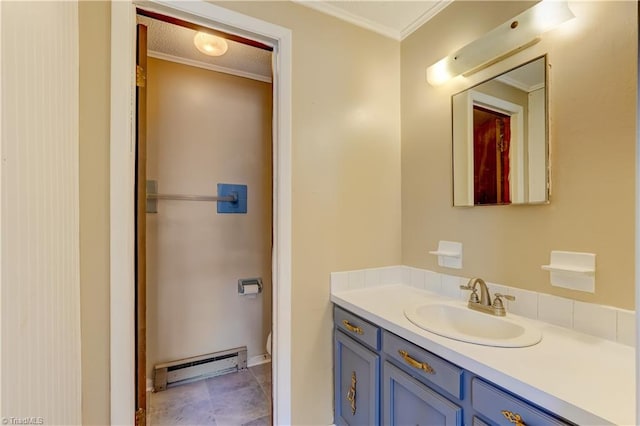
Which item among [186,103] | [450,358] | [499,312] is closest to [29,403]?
[450,358]

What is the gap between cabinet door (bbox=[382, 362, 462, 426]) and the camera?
3.19 ft

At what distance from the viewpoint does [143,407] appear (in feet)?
4.24

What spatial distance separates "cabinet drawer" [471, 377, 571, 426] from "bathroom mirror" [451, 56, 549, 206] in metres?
0.75

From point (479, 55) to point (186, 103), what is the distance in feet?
6.45

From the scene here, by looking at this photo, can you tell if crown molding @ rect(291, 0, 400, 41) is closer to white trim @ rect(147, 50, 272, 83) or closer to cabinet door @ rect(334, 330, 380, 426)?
white trim @ rect(147, 50, 272, 83)

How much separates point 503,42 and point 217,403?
2606mm

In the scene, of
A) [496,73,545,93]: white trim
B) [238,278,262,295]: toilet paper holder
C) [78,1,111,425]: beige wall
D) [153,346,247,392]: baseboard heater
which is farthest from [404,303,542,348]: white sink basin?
[153,346,247,392]: baseboard heater

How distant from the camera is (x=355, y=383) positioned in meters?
1.44

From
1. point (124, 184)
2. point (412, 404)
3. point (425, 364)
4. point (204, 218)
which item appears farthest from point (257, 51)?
point (412, 404)

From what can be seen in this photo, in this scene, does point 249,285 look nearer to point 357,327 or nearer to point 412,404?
point 357,327

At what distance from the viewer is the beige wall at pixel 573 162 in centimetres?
94

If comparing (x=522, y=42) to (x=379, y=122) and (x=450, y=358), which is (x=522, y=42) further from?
(x=450, y=358)

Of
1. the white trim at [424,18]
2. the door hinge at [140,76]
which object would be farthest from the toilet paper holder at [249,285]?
the white trim at [424,18]

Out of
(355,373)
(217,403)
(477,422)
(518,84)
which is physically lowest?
(217,403)
